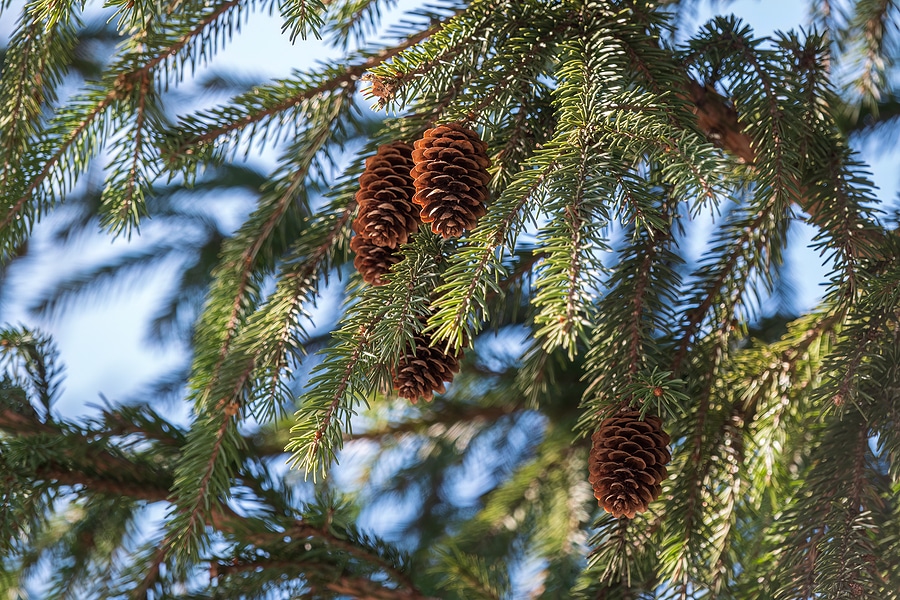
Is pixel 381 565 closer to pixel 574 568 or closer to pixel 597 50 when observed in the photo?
pixel 574 568

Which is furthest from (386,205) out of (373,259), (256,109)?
(256,109)

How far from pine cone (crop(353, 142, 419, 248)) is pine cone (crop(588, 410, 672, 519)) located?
0.72ft

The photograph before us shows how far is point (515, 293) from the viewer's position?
2.62ft

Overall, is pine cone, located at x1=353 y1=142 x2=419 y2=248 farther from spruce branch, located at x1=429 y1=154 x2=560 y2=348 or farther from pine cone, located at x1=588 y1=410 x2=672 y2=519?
pine cone, located at x1=588 y1=410 x2=672 y2=519

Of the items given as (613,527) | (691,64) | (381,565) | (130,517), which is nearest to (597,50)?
(691,64)

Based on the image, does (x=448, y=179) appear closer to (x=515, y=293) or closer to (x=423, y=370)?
(x=423, y=370)

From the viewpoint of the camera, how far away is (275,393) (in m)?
0.66

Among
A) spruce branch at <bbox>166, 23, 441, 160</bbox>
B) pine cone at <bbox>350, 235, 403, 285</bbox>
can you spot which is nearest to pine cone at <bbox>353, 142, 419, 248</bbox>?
pine cone at <bbox>350, 235, 403, 285</bbox>

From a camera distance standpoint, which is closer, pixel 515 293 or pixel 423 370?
pixel 423 370

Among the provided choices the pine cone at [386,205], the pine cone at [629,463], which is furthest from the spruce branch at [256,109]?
the pine cone at [629,463]

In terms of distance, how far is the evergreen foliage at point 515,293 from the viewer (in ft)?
1.85

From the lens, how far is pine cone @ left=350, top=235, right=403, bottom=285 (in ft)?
2.07

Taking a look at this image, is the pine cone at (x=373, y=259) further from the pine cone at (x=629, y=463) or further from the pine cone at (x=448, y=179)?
the pine cone at (x=629, y=463)

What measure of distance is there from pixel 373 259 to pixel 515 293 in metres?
0.21
